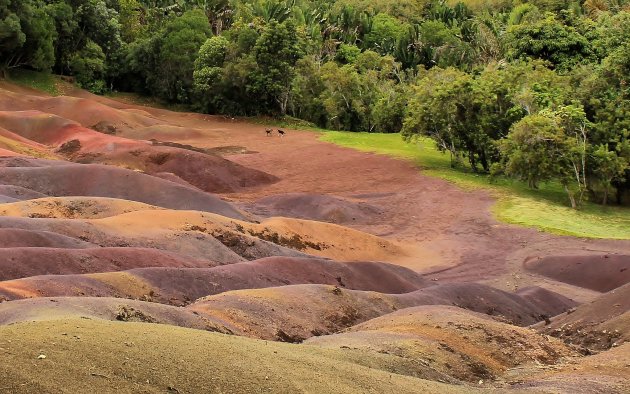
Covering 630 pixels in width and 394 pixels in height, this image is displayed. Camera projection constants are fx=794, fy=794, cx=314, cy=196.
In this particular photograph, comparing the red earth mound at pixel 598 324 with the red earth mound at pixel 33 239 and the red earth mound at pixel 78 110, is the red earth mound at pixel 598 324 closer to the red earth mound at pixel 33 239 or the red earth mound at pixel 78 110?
the red earth mound at pixel 33 239

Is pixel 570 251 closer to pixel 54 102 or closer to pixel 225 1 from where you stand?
pixel 54 102

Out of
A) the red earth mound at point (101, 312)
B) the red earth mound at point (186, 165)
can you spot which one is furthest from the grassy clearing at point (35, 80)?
the red earth mound at point (101, 312)

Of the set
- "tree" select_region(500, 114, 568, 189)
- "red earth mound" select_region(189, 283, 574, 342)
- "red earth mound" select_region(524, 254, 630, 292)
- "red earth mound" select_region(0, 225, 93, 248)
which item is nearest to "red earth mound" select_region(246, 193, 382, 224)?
"tree" select_region(500, 114, 568, 189)

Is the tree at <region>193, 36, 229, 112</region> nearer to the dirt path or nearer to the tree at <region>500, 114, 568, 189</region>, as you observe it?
the dirt path

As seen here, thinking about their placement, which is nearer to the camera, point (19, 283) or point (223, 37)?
point (19, 283)

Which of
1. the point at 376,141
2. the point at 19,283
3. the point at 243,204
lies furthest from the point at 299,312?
the point at 376,141

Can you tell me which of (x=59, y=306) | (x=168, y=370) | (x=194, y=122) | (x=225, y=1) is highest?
(x=225, y=1)

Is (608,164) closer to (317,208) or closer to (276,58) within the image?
(317,208)

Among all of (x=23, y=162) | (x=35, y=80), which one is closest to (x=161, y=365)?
(x=23, y=162)
